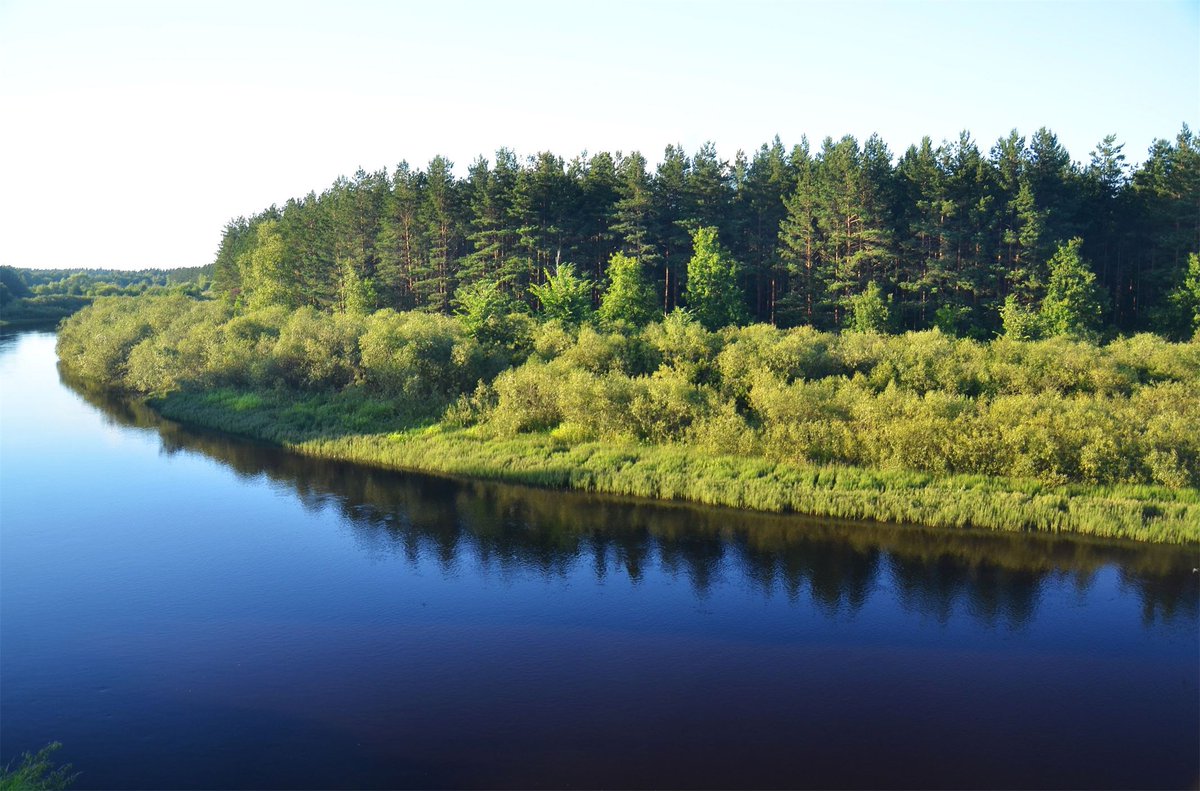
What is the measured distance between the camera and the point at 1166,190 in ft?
172

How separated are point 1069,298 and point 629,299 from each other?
26.3 meters

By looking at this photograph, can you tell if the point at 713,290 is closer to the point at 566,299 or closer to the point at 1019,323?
the point at 566,299

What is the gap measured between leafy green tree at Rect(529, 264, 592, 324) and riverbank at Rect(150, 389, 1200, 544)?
1446 centimetres

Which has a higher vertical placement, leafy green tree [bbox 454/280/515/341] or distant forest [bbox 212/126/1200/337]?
distant forest [bbox 212/126/1200/337]

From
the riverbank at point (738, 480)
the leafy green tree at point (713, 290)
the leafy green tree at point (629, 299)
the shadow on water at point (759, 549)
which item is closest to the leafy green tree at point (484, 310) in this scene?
the leafy green tree at point (629, 299)

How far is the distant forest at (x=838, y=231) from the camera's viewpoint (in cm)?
5216

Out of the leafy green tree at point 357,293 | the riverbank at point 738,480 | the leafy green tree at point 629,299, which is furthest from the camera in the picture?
the leafy green tree at point 357,293

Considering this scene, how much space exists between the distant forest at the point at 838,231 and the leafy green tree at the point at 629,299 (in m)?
3.46

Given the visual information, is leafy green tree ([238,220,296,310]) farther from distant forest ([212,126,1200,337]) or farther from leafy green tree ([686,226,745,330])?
leafy green tree ([686,226,745,330])

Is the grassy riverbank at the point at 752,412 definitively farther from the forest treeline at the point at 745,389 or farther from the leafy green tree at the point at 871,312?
the leafy green tree at the point at 871,312

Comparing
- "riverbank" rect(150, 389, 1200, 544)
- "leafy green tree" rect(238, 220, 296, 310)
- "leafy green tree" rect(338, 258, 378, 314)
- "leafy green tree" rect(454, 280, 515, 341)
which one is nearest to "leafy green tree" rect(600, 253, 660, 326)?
"leafy green tree" rect(454, 280, 515, 341)

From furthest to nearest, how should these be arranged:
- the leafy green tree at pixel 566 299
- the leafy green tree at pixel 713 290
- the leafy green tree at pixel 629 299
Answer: the leafy green tree at pixel 566 299, the leafy green tree at pixel 629 299, the leafy green tree at pixel 713 290

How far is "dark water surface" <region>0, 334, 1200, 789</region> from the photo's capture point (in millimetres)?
17719

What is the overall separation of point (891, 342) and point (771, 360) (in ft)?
23.8
